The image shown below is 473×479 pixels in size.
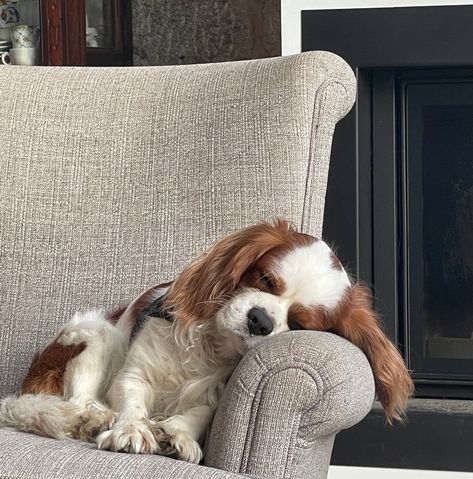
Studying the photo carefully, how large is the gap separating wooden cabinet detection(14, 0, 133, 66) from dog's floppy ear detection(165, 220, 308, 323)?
1445 millimetres

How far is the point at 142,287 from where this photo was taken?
7.39 ft

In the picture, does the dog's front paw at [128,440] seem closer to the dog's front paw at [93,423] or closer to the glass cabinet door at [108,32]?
the dog's front paw at [93,423]

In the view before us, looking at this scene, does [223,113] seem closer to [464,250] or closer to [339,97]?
[339,97]

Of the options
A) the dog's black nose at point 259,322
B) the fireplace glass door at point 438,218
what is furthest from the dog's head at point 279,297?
the fireplace glass door at point 438,218

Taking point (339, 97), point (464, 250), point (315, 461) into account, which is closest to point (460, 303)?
point (464, 250)

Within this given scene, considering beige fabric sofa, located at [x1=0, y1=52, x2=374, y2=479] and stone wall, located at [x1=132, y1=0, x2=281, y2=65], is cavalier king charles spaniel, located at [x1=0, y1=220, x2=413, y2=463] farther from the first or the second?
stone wall, located at [x1=132, y1=0, x2=281, y2=65]

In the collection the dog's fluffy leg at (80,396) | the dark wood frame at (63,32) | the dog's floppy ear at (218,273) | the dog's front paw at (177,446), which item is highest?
the dark wood frame at (63,32)

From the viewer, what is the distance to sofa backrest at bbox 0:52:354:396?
226 centimetres

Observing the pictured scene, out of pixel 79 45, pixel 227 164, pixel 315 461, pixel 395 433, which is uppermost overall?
pixel 79 45

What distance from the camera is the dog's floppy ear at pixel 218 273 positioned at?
1823 millimetres

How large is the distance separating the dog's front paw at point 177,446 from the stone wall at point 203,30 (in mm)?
1875

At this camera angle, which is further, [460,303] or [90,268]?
[460,303]

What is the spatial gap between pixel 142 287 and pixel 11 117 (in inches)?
19.4

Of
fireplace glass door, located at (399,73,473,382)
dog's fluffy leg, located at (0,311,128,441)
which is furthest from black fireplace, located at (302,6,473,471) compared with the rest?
dog's fluffy leg, located at (0,311,128,441)
